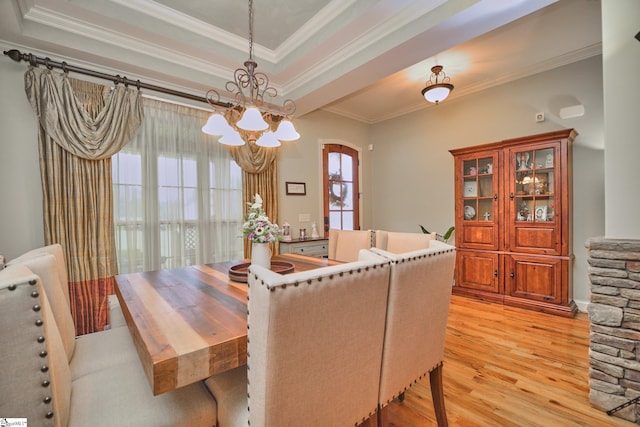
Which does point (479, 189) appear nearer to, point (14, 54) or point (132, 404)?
point (132, 404)

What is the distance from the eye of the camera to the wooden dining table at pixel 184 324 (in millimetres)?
816

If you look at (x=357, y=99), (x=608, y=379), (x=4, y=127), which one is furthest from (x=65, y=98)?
(x=608, y=379)

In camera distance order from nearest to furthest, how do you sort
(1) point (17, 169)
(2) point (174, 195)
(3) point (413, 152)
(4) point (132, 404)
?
(4) point (132, 404) < (1) point (17, 169) < (2) point (174, 195) < (3) point (413, 152)

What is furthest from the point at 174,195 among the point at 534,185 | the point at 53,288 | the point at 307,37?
the point at 534,185

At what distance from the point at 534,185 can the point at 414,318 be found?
293cm

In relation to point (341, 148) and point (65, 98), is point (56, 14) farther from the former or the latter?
point (341, 148)

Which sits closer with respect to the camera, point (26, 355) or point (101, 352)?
point (26, 355)

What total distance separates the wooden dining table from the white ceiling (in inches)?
83.8

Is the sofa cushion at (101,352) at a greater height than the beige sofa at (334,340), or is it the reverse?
the beige sofa at (334,340)

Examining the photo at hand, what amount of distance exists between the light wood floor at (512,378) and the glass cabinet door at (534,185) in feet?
3.70

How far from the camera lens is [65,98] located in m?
2.31

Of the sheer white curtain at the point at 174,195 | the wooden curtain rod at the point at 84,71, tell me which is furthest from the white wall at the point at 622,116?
the sheer white curtain at the point at 174,195

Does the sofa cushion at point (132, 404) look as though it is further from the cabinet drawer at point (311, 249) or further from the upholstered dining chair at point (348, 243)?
the cabinet drawer at point (311, 249)

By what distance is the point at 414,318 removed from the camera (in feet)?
3.72
